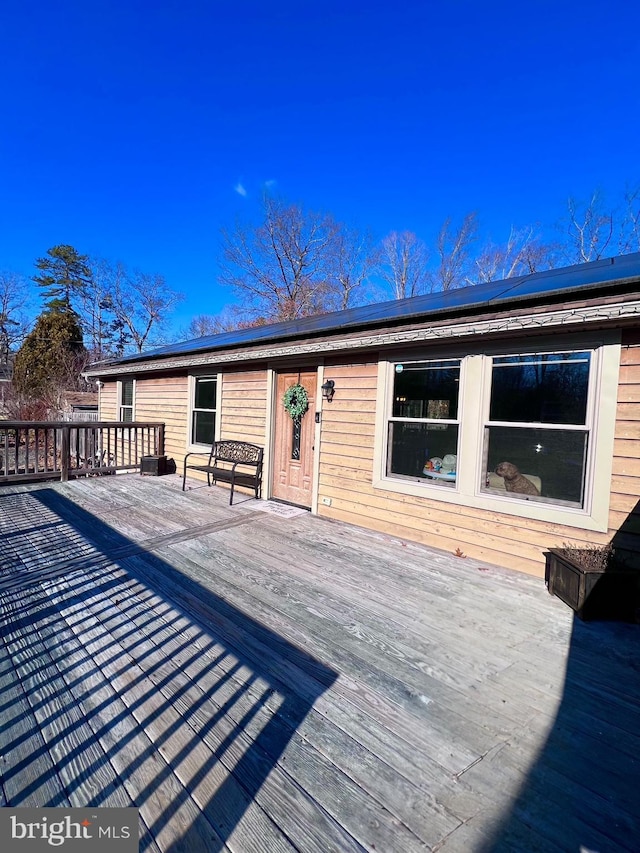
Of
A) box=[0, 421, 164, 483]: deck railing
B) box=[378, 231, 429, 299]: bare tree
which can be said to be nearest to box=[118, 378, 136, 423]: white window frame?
box=[0, 421, 164, 483]: deck railing

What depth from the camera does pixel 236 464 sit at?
5.42 metres

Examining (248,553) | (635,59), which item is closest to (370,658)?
(248,553)

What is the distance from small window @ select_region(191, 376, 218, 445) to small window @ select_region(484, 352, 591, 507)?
15.2 ft

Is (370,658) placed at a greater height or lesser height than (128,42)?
lesser

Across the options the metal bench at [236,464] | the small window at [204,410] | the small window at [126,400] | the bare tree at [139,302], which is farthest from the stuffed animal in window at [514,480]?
the bare tree at [139,302]

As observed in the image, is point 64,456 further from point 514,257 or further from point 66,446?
point 514,257

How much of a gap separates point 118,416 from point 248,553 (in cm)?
718

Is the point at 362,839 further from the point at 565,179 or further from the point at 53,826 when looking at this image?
the point at 565,179

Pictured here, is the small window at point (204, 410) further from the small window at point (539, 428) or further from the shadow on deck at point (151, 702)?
the small window at point (539, 428)

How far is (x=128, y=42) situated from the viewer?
7.29 meters

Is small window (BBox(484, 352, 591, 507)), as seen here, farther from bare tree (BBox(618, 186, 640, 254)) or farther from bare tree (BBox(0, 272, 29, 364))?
bare tree (BBox(0, 272, 29, 364))

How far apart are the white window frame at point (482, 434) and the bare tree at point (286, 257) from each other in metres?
14.3

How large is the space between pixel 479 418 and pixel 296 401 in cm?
246

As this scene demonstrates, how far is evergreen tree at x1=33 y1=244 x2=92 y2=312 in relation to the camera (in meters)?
23.8
